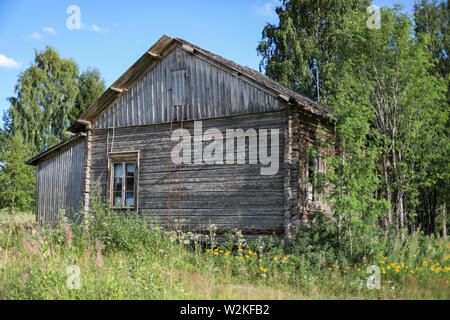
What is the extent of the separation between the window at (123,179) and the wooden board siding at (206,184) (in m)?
0.25

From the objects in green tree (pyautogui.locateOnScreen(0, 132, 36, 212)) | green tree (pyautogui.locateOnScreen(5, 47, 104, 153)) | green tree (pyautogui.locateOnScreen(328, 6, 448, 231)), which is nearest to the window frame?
green tree (pyautogui.locateOnScreen(328, 6, 448, 231))

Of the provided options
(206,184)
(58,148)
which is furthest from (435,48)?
(58,148)

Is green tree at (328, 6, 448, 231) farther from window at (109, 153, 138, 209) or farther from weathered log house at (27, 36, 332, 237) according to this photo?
window at (109, 153, 138, 209)

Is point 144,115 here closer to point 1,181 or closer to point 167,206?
point 167,206

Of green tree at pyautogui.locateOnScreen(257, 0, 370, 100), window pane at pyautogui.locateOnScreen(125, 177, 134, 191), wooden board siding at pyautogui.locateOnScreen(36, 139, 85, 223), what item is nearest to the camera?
window pane at pyautogui.locateOnScreen(125, 177, 134, 191)

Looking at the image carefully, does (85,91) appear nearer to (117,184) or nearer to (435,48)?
(117,184)

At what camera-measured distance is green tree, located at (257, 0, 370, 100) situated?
22.8 metres

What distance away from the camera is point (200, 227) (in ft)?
40.5

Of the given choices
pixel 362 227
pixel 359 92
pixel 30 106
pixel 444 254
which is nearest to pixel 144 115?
pixel 359 92

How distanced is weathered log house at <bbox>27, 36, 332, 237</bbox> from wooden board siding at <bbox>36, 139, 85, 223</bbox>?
6cm

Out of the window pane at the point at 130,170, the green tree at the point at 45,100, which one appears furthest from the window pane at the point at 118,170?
the green tree at the point at 45,100

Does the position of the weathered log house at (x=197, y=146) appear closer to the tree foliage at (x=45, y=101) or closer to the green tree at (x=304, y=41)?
the green tree at (x=304, y=41)

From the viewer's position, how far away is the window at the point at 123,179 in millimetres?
13812
